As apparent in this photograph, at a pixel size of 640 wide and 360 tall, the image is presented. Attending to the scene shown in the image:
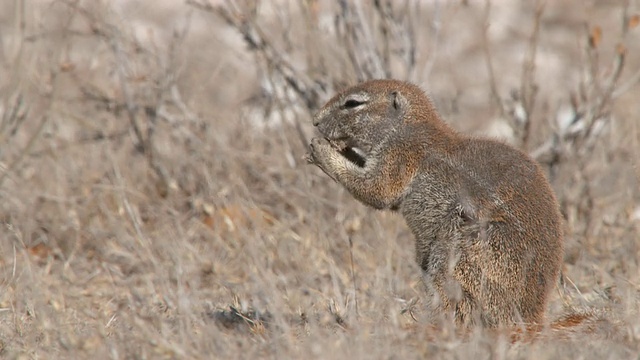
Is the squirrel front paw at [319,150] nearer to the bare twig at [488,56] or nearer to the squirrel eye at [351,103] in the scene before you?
the squirrel eye at [351,103]

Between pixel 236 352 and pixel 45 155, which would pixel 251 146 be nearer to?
pixel 45 155

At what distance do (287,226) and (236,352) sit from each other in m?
3.18

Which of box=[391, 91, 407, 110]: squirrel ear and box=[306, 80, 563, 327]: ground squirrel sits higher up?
box=[391, 91, 407, 110]: squirrel ear

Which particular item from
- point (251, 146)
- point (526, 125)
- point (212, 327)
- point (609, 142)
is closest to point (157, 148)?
point (251, 146)

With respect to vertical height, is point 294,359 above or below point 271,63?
below

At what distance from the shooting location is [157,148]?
7754mm

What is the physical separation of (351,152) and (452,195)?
745mm

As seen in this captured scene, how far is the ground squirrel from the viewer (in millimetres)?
4355

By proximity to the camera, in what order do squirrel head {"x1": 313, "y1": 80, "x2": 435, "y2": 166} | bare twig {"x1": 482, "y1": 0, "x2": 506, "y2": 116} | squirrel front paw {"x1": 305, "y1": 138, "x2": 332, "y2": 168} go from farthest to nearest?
bare twig {"x1": 482, "y1": 0, "x2": 506, "y2": 116} → squirrel head {"x1": 313, "y1": 80, "x2": 435, "y2": 166} → squirrel front paw {"x1": 305, "y1": 138, "x2": 332, "y2": 168}

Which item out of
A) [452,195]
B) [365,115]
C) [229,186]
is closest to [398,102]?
[365,115]

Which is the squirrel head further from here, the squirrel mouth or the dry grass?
the dry grass

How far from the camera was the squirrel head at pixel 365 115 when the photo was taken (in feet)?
16.5

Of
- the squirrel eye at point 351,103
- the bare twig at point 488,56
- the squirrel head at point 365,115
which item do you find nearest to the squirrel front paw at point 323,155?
the squirrel head at point 365,115

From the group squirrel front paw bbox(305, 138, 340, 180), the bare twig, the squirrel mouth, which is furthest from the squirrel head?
the bare twig
